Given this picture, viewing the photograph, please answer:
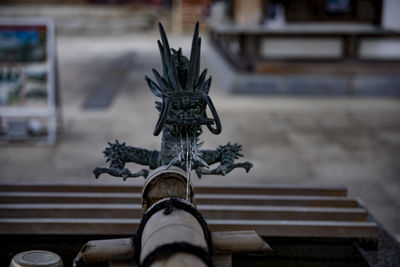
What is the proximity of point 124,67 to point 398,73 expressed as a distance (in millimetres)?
5781

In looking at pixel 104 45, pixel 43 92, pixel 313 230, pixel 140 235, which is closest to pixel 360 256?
pixel 313 230

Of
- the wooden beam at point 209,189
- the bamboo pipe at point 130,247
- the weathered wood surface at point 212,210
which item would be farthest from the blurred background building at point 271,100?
the bamboo pipe at point 130,247

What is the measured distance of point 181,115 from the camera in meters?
2.82

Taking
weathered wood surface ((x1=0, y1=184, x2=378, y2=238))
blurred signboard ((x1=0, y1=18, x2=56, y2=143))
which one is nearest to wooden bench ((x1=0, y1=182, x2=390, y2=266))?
weathered wood surface ((x1=0, y1=184, x2=378, y2=238))

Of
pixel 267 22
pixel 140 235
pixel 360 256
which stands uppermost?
pixel 267 22

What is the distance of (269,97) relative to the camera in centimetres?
973

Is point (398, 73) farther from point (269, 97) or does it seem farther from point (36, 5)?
point (36, 5)

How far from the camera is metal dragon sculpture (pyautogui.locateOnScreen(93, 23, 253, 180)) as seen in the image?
110 inches

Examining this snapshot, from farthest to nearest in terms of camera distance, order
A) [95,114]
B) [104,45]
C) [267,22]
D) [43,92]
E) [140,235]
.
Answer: [104,45]
[267,22]
[95,114]
[43,92]
[140,235]

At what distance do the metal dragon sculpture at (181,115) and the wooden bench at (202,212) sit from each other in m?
0.53

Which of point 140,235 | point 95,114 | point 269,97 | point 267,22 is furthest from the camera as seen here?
point 267,22

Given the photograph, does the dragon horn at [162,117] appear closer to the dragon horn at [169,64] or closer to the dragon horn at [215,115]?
the dragon horn at [169,64]

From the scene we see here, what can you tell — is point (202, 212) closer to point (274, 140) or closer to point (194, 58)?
point (194, 58)

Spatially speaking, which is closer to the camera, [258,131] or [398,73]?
[258,131]
